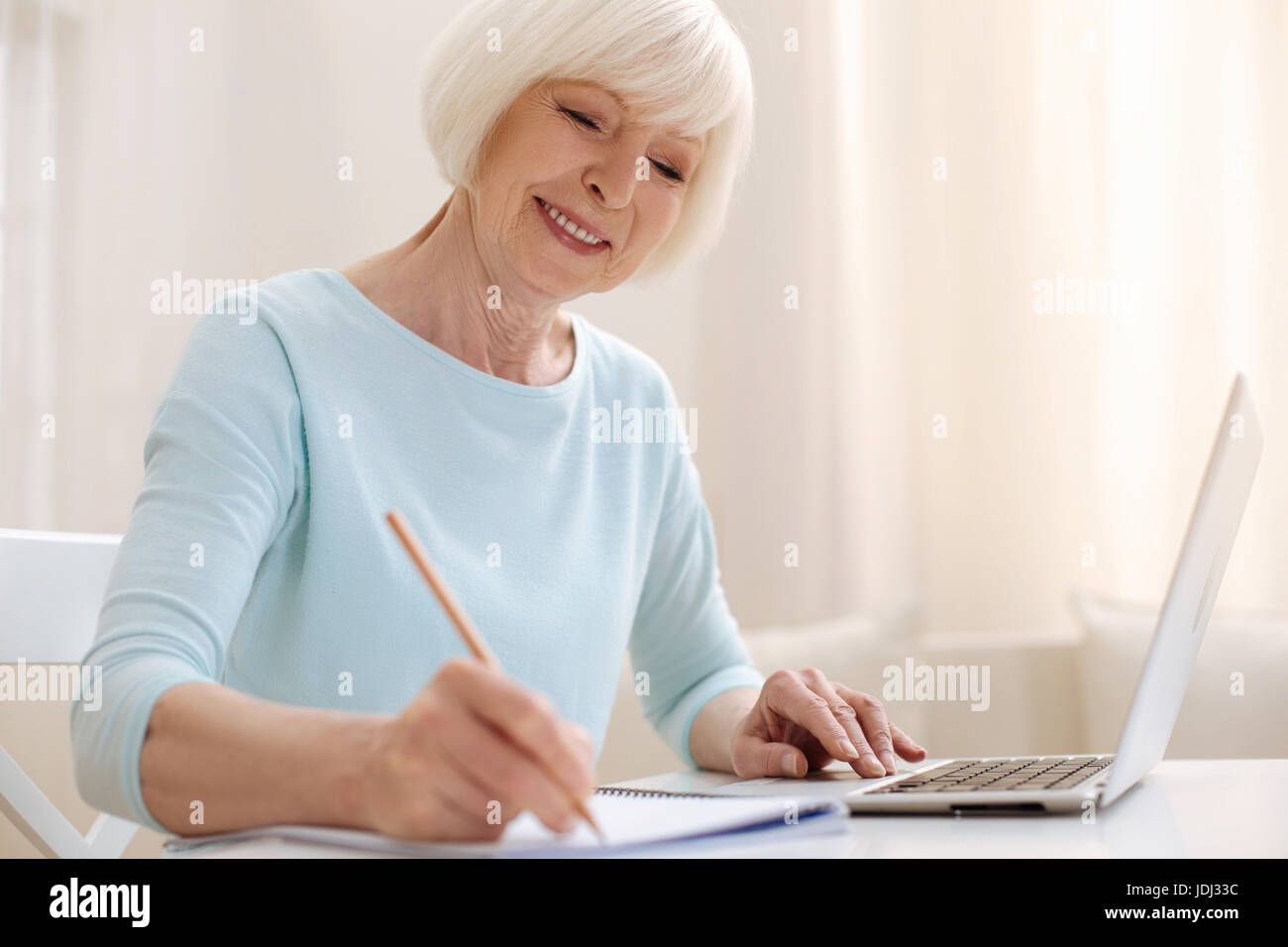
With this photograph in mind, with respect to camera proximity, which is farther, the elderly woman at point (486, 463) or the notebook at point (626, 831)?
the elderly woman at point (486, 463)

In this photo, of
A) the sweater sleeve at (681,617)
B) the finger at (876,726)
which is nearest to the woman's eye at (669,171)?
the sweater sleeve at (681,617)

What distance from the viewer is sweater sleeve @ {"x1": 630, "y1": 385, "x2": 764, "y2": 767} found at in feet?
3.70

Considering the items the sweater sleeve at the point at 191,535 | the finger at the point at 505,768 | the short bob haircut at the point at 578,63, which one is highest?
the short bob haircut at the point at 578,63

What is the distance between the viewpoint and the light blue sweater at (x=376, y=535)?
2.17ft

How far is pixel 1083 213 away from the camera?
2.05 m

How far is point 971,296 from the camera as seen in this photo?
81.8 inches

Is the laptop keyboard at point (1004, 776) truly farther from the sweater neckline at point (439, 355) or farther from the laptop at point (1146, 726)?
the sweater neckline at point (439, 355)

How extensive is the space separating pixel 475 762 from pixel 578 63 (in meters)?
0.65

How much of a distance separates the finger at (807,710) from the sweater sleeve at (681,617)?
0.24 m

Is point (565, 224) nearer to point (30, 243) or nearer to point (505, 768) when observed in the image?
point (505, 768)

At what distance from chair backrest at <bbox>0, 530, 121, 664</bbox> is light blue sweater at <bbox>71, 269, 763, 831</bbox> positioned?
30 cm
